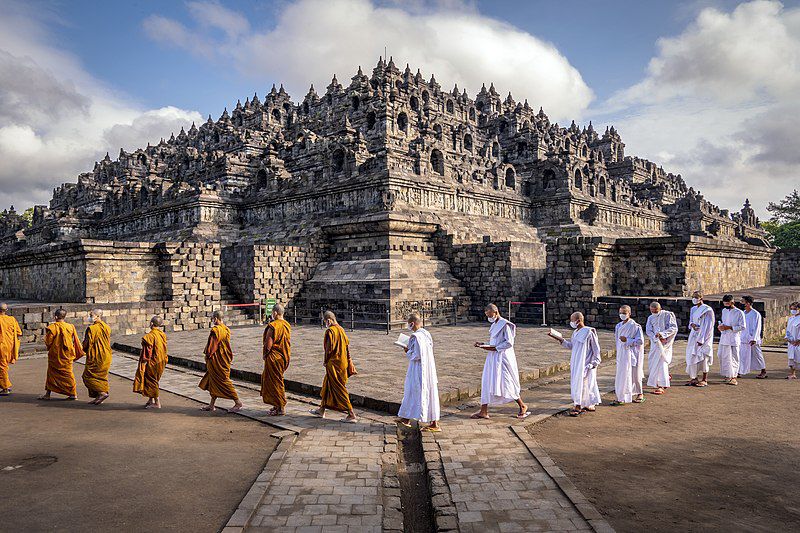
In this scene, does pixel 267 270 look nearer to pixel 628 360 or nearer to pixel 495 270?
pixel 495 270

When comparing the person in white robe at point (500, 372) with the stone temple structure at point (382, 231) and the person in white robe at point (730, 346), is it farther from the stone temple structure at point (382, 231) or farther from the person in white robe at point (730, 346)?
the stone temple structure at point (382, 231)

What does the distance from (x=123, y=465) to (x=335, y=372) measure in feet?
8.48

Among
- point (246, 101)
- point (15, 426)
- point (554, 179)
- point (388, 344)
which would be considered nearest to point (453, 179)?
point (554, 179)

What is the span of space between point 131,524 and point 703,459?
17.6 feet

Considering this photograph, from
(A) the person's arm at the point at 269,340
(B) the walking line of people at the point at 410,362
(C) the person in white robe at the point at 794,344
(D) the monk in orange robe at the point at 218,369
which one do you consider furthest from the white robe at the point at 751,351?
(D) the monk in orange robe at the point at 218,369

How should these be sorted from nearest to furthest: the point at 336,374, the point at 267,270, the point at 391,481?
the point at 391,481, the point at 336,374, the point at 267,270

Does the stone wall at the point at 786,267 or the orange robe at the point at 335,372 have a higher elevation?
the stone wall at the point at 786,267

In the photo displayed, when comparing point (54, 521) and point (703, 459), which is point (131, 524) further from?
point (703, 459)

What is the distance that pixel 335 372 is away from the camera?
6.56 metres

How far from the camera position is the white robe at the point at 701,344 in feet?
28.3

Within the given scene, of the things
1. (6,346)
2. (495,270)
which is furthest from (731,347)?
(6,346)

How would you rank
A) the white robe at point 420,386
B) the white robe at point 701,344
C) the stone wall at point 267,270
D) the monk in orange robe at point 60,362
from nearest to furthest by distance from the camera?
the white robe at point 420,386
the monk in orange robe at point 60,362
the white robe at point 701,344
the stone wall at point 267,270

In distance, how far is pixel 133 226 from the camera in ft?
106

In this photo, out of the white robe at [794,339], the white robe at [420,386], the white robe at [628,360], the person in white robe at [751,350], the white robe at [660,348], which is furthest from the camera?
the person in white robe at [751,350]
